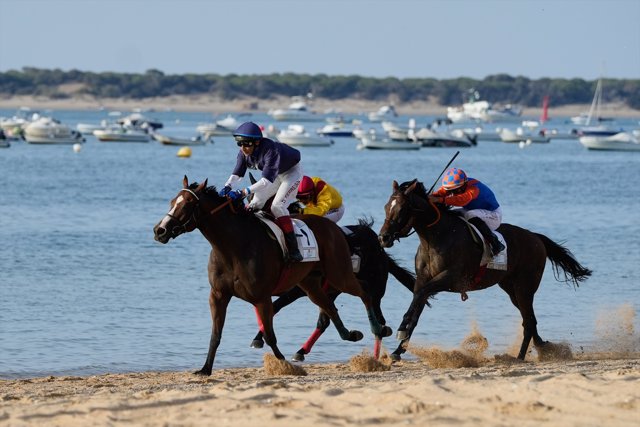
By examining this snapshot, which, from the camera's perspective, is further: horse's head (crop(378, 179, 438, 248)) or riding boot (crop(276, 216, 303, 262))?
horse's head (crop(378, 179, 438, 248))

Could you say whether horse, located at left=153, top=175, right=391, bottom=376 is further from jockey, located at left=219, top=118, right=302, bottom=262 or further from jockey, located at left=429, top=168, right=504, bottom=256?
jockey, located at left=429, top=168, right=504, bottom=256

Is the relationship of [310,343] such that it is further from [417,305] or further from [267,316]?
[267,316]

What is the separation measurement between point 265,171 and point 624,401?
15.9ft

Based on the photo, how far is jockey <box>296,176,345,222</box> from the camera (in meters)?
14.8

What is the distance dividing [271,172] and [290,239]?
73 cm

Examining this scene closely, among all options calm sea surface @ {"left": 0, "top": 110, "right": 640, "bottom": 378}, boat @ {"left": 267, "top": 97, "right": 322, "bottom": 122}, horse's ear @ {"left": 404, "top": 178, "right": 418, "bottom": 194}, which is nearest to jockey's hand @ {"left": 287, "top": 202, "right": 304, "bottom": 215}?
horse's ear @ {"left": 404, "top": 178, "right": 418, "bottom": 194}

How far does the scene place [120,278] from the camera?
75.1 ft

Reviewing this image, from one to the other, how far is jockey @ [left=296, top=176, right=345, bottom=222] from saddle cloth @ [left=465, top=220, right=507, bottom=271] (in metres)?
1.57

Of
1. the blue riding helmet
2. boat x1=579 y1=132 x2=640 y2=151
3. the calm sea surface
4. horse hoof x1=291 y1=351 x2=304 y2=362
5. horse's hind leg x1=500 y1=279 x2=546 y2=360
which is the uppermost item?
the blue riding helmet

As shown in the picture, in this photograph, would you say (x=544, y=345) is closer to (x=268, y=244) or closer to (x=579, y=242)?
(x=268, y=244)

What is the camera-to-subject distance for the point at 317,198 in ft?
49.1

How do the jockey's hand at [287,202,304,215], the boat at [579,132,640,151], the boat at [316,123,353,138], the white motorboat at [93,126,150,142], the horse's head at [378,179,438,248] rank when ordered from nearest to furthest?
the horse's head at [378,179,438,248] < the jockey's hand at [287,202,304,215] < the boat at [579,132,640,151] < the white motorboat at [93,126,150,142] < the boat at [316,123,353,138]

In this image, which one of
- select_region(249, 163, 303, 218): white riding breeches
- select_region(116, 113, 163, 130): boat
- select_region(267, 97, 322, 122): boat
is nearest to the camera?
select_region(249, 163, 303, 218): white riding breeches

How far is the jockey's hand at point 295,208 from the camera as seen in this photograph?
15008 millimetres
